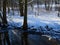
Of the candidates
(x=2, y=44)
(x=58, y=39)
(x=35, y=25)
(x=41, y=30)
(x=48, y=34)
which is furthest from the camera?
(x=35, y=25)

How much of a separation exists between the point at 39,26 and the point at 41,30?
1.01 meters

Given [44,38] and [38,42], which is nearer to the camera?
[38,42]

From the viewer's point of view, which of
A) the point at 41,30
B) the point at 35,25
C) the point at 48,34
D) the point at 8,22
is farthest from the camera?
the point at 8,22

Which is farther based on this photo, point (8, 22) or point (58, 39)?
point (8, 22)

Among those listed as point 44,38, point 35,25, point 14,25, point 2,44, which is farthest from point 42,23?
point 2,44

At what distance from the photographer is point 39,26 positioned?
23.1m

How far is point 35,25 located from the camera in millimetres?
23641

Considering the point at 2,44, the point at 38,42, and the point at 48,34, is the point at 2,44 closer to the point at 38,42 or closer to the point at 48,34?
the point at 38,42

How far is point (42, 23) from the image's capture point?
79.6ft

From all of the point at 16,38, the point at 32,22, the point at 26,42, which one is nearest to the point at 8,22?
the point at 32,22

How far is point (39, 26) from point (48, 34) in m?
2.60

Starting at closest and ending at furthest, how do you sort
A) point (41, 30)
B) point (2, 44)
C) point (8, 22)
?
point (2, 44) → point (41, 30) → point (8, 22)

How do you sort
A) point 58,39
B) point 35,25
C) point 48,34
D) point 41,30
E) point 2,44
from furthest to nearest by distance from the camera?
point 35,25 → point 41,30 → point 48,34 → point 58,39 → point 2,44

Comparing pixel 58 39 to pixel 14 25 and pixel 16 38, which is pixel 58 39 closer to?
pixel 16 38
